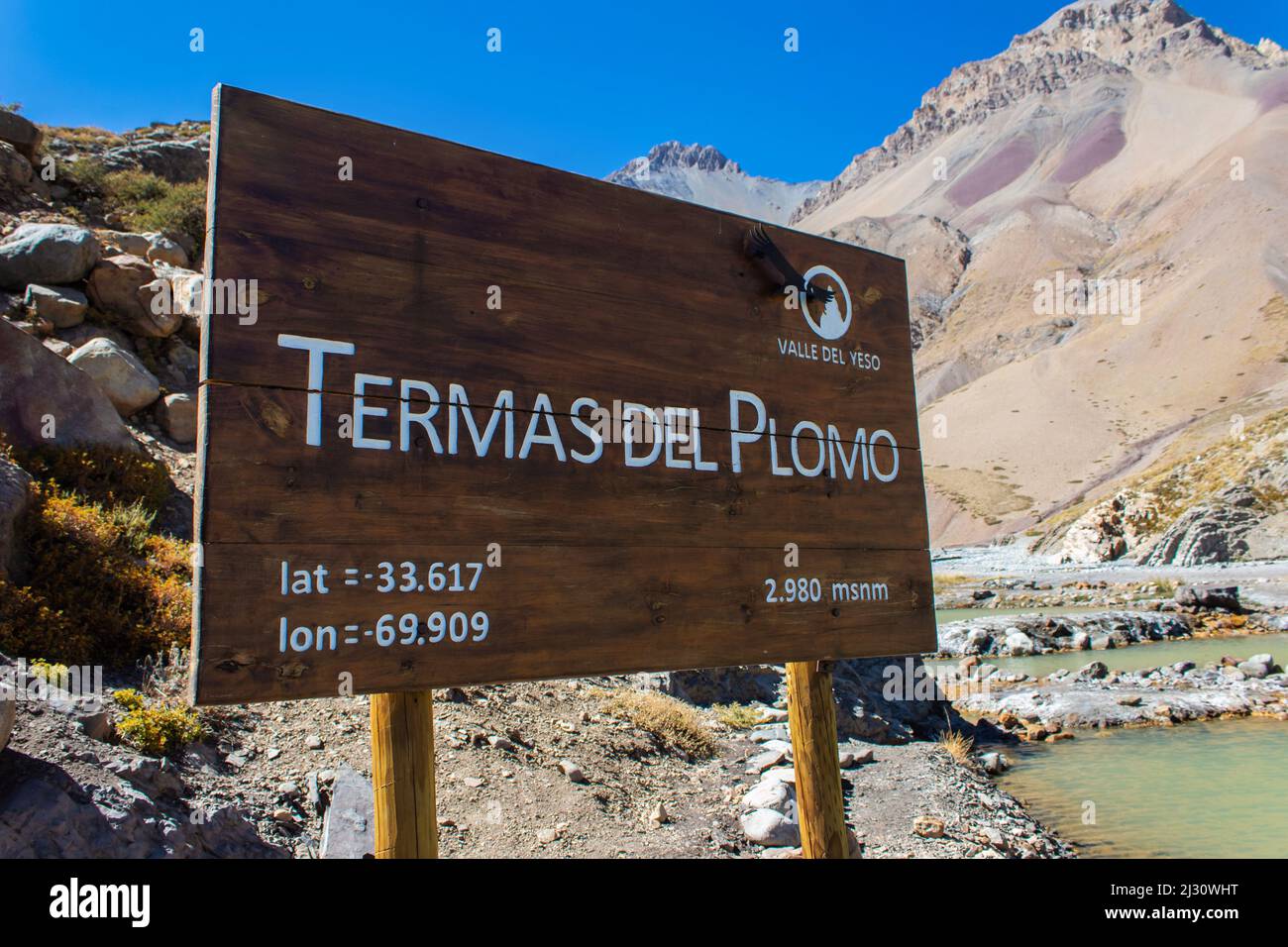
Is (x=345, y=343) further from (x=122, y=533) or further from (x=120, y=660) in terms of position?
(x=122, y=533)

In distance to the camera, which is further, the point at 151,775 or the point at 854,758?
the point at 854,758

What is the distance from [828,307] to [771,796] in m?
5.47

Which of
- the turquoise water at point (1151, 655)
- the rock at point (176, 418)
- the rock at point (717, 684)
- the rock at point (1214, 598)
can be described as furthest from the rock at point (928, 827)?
the rock at point (1214, 598)

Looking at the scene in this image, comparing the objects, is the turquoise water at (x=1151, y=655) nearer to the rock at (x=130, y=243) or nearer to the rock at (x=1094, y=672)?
the rock at (x=1094, y=672)

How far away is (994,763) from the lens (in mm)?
12906

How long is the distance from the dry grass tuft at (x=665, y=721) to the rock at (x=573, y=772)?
5.13ft

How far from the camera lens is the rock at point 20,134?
18.6 metres

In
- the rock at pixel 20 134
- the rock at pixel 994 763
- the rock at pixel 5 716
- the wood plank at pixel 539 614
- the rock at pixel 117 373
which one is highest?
the rock at pixel 20 134

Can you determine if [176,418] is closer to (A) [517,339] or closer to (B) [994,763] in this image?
(A) [517,339]

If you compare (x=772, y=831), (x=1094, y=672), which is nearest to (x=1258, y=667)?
(x=1094, y=672)

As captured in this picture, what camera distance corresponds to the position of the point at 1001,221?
509ft

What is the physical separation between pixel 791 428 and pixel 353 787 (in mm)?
4439

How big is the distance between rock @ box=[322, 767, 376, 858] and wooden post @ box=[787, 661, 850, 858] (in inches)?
108

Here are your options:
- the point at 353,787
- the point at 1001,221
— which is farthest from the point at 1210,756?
the point at 1001,221
